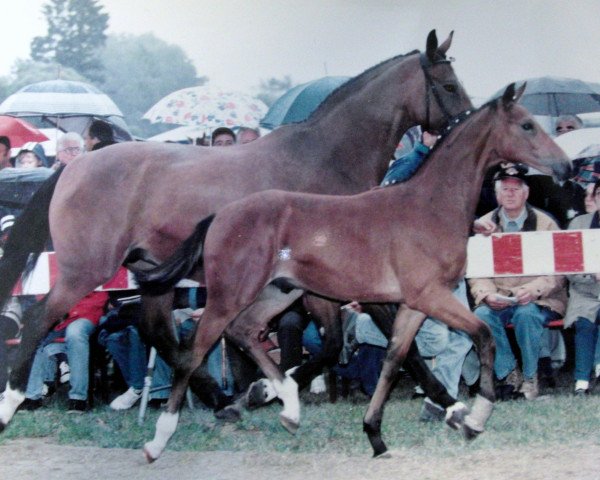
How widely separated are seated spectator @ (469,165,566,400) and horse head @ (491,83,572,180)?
1183 millimetres

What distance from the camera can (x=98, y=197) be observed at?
5.50 metres

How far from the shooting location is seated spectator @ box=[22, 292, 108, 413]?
19.8 ft

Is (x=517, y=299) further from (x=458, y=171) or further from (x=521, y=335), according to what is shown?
(x=458, y=171)

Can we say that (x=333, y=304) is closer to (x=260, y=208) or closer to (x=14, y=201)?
(x=260, y=208)

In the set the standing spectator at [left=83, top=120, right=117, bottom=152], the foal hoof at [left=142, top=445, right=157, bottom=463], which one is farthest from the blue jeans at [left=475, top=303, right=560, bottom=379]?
the standing spectator at [left=83, top=120, right=117, bottom=152]

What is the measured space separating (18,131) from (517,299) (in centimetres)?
356

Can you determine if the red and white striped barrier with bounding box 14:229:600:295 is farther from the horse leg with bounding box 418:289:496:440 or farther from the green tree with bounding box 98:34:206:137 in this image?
the green tree with bounding box 98:34:206:137

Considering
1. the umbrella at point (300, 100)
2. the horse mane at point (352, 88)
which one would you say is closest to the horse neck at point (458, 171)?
the horse mane at point (352, 88)

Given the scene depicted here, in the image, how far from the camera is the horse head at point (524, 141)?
4820mm

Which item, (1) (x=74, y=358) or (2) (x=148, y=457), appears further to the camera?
(1) (x=74, y=358)

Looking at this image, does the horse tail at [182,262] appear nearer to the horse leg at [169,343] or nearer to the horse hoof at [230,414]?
the horse leg at [169,343]

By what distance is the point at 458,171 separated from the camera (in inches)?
191

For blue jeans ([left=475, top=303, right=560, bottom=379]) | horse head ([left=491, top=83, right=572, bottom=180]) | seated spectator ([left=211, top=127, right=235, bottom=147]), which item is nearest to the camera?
horse head ([left=491, top=83, right=572, bottom=180])

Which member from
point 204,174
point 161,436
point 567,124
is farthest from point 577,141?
point 161,436
